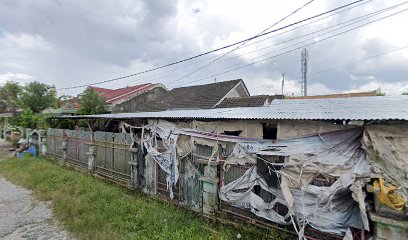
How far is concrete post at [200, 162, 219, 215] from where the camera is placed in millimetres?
5859

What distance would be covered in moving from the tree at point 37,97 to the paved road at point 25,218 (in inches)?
658

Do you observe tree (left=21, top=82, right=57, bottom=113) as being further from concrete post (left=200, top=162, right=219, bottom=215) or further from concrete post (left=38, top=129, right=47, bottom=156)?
concrete post (left=200, top=162, right=219, bottom=215)

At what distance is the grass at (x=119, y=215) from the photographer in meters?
5.20

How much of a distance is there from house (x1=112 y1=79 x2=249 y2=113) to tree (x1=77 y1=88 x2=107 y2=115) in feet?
4.11

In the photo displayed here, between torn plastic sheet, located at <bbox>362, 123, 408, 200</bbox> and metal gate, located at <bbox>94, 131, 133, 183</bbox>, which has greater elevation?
torn plastic sheet, located at <bbox>362, 123, 408, 200</bbox>

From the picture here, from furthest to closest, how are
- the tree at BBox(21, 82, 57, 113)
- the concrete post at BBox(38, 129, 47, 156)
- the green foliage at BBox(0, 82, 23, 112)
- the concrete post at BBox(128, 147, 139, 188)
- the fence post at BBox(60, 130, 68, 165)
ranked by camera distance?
the green foliage at BBox(0, 82, 23, 112) < the tree at BBox(21, 82, 57, 113) < the concrete post at BBox(38, 129, 47, 156) < the fence post at BBox(60, 130, 68, 165) < the concrete post at BBox(128, 147, 139, 188)

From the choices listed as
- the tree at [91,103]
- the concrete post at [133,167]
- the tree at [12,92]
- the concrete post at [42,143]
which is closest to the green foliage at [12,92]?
the tree at [12,92]

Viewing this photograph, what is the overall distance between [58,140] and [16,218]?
24.7 ft

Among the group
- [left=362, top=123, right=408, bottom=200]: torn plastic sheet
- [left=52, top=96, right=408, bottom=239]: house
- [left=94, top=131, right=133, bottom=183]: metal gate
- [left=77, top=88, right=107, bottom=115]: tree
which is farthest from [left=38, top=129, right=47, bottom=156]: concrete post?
[left=362, top=123, right=408, bottom=200]: torn plastic sheet

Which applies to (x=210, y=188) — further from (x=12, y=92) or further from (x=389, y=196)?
(x=12, y=92)

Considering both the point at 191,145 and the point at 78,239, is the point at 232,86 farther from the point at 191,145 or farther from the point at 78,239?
the point at 78,239

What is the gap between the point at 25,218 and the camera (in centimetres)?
640

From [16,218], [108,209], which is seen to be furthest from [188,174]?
[16,218]

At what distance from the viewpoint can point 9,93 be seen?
89.5 feet
